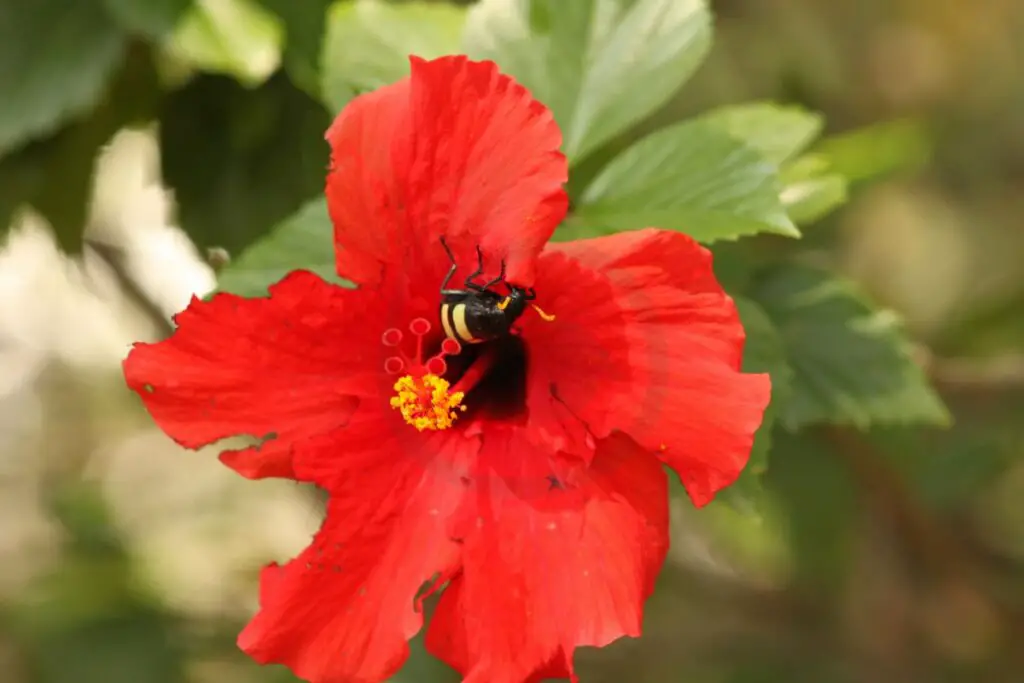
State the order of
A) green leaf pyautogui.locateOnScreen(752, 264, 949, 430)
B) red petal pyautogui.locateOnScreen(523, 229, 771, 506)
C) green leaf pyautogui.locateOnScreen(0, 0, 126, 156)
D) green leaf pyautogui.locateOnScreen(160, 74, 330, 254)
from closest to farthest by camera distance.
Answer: red petal pyautogui.locateOnScreen(523, 229, 771, 506) → green leaf pyautogui.locateOnScreen(752, 264, 949, 430) → green leaf pyautogui.locateOnScreen(0, 0, 126, 156) → green leaf pyautogui.locateOnScreen(160, 74, 330, 254)

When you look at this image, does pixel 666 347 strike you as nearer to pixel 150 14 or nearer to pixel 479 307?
pixel 479 307

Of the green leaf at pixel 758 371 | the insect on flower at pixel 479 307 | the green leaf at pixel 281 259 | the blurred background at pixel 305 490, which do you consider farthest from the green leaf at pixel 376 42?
the green leaf at pixel 758 371

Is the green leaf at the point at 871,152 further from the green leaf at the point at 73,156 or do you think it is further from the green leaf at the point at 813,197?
the green leaf at the point at 73,156

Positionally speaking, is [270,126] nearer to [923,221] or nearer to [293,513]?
[293,513]

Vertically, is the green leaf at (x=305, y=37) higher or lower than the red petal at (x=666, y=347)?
higher

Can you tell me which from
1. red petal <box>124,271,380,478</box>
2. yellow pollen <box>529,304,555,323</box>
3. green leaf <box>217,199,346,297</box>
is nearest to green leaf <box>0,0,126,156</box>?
green leaf <box>217,199,346,297</box>

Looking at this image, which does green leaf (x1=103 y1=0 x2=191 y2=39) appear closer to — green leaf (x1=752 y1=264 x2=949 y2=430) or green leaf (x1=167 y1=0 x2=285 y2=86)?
green leaf (x1=167 y1=0 x2=285 y2=86)
